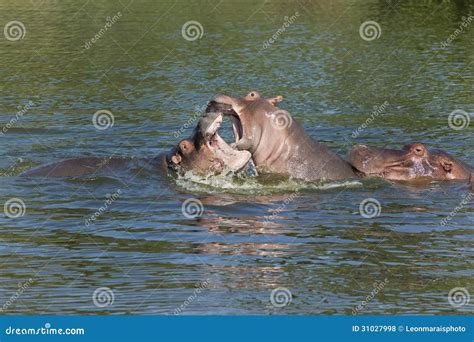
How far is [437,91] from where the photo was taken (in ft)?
65.6

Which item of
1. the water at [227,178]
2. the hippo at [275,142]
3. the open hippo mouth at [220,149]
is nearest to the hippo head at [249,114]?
the hippo at [275,142]

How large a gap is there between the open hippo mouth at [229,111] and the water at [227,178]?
793 mm

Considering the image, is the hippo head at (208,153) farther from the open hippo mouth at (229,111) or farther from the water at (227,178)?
the water at (227,178)

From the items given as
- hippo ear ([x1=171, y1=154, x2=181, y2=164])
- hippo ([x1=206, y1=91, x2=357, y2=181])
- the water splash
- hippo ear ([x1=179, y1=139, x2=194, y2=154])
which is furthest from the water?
hippo ear ([x1=179, y1=139, x2=194, y2=154])

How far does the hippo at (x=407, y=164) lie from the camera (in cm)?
1381

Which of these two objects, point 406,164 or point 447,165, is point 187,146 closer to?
point 406,164

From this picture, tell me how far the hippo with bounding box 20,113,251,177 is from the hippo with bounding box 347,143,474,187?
5.73 feet

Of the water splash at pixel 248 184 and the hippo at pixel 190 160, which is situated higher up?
the hippo at pixel 190 160

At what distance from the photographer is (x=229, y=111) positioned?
12.9 meters

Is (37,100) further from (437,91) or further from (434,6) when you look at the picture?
(434,6)

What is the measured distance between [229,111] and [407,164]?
2665 mm

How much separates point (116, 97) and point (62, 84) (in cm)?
159

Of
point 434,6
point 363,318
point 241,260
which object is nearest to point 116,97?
point 241,260

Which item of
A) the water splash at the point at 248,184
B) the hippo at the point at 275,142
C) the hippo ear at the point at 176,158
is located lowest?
the water splash at the point at 248,184
